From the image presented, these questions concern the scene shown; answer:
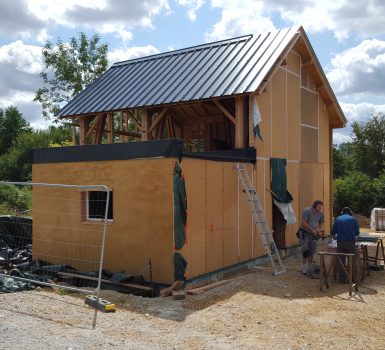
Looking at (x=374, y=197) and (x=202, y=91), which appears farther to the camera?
(x=374, y=197)

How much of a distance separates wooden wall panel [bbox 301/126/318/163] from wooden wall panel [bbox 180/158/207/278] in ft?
22.8

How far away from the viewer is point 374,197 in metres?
26.2

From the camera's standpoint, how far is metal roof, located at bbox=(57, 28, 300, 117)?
13469mm

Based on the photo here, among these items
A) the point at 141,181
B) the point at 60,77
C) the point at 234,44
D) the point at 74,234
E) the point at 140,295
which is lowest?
the point at 140,295

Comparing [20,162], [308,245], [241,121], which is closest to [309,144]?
[241,121]

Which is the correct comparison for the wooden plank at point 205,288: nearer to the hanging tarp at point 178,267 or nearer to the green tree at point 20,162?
the hanging tarp at point 178,267

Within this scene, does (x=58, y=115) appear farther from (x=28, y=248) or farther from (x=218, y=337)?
(x=218, y=337)

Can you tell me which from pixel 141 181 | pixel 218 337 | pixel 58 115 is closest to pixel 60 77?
pixel 58 115

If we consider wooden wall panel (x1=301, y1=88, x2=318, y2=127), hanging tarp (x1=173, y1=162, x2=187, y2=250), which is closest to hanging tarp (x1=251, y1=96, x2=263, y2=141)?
hanging tarp (x1=173, y1=162, x2=187, y2=250)

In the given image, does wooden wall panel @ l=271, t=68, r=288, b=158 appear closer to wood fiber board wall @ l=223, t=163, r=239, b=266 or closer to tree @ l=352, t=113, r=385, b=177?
wood fiber board wall @ l=223, t=163, r=239, b=266

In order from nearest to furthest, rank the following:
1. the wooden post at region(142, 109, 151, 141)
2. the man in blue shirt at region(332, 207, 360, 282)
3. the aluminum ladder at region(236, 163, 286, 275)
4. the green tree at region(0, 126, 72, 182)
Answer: the man in blue shirt at region(332, 207, 360, 282)
the aluminum ladder at region(236, 163, 286, 275)
the wooden post at region(142, 109, 151, 141)
the green tree at region(0, 126, 72, 182)

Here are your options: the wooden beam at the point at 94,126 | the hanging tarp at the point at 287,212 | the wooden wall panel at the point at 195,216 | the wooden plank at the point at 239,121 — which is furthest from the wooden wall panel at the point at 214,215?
the wooden beam at the point at 94,126

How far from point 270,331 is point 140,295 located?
11.4ft

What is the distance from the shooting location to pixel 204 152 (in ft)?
40.9
